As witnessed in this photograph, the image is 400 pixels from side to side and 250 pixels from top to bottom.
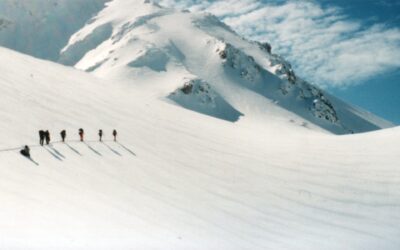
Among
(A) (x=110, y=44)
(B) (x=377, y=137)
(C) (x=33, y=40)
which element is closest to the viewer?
(B) (x=377, y=137)

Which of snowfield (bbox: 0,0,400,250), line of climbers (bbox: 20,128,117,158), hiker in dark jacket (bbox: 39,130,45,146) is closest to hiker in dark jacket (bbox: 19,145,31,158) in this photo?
line of climbers (bbox: 20,128,117,158)

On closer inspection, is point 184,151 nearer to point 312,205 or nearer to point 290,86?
point 312,205

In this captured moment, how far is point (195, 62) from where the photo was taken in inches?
4862

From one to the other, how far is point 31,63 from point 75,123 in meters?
18.3

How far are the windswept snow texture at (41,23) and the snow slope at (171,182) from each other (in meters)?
108

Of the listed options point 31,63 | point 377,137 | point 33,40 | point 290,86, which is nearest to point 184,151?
point 377,137

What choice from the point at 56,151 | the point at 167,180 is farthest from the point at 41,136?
the point at 167,180

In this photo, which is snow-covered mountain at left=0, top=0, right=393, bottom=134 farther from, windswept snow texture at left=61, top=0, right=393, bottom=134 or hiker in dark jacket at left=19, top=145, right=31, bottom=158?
hiker in dark jacket at left=19, top=145, right=31, bottom=158

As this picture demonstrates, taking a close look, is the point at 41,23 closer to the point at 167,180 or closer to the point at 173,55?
the point at 173,55

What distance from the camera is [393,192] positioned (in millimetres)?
26922

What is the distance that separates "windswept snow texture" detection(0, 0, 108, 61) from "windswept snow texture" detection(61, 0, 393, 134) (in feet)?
18.1

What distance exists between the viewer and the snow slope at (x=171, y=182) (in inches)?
619

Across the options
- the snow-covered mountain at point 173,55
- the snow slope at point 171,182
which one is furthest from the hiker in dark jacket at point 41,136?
the snow-covered mountain at point 173,55

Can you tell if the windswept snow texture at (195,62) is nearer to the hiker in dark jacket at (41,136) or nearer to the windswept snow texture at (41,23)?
the windswept snow texture at (41,23)
